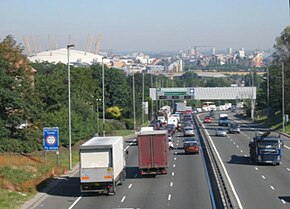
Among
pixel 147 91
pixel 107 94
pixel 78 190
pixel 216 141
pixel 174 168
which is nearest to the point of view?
pixel 78 190

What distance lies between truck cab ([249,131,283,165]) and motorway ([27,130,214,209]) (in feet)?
13.6

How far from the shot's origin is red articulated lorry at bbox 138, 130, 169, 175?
138 ft

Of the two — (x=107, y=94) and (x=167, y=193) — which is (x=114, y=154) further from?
(x=107, y=94)

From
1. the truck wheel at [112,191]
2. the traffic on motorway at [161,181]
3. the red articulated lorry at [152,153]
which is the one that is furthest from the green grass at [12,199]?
the red articulated lorry at [152,153]

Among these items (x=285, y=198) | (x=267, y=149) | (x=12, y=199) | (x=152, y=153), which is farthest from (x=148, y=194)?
(x=267, y=149)

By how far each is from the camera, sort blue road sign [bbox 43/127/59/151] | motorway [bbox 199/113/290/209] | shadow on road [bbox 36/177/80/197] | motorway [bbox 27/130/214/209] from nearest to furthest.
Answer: motorway [bbox 199/113/290/209] → motorway [bbox 27/130/214/209] → shadow on road [bbox 36/177/80/197] → blue road sign [bbox 43/127/59/151]

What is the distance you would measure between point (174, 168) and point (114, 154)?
13.4 m

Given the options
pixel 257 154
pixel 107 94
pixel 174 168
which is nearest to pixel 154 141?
pixel 174 168

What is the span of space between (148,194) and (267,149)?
16268mm

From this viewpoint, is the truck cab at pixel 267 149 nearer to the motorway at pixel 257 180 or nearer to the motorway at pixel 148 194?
the motorway at pixel 257 180

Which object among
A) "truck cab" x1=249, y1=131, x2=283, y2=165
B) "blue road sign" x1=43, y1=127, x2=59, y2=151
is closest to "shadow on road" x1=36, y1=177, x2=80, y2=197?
"blue road sign" x1=43, y1=127, x2=59, y2=151

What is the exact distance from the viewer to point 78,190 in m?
37.7

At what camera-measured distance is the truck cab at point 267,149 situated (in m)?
48.4

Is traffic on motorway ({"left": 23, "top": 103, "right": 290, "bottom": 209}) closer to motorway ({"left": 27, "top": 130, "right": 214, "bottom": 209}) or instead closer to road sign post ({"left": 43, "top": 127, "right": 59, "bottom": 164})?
motorway ({"left": 27, "top": 130, "right": 214, "bottom": 209})
